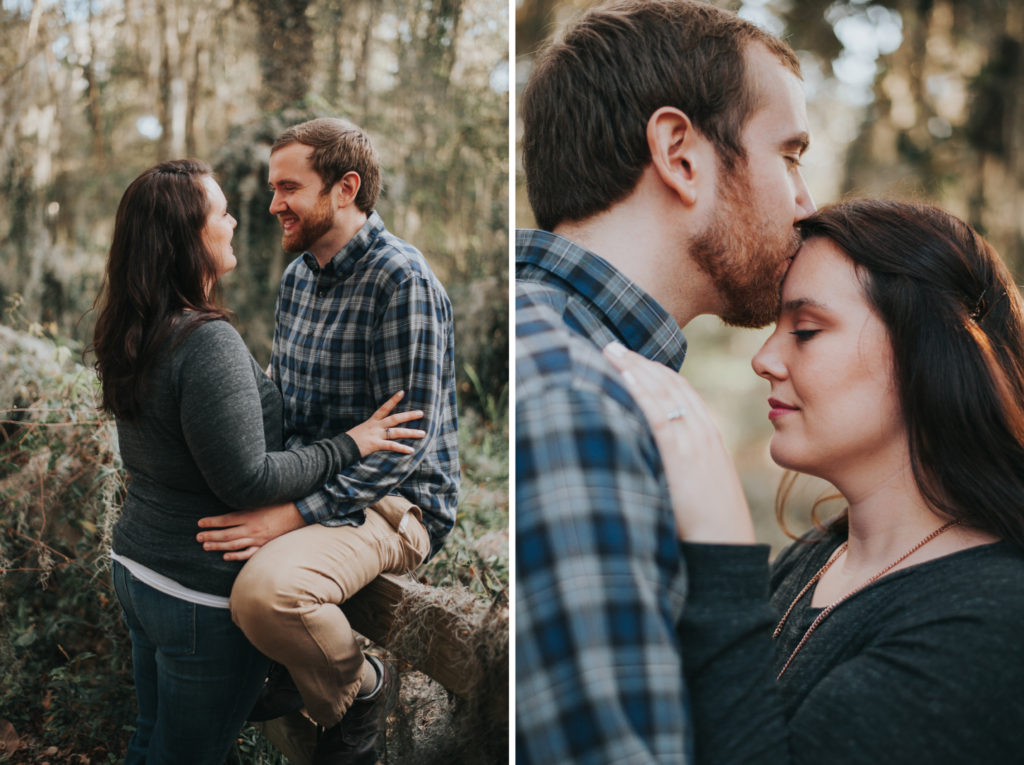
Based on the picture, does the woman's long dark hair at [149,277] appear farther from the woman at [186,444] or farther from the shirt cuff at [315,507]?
the shirt cuff at [315,507]

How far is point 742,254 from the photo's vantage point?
1.11 metres

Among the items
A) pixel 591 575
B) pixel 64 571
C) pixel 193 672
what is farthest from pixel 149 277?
pixel 591 575

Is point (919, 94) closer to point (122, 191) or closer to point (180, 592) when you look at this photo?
point (122, 191)

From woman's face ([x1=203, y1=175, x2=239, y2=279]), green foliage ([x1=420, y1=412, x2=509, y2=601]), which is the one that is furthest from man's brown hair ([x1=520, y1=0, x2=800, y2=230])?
green foliage ([x1=420, y1=412, x2=509, y2=601])

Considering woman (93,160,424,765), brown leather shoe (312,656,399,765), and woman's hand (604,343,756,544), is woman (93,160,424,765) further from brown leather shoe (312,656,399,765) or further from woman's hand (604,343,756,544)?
woman's hand (604,343,756,544)

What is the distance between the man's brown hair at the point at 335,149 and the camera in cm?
141

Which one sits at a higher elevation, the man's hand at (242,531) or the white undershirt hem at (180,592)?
the man's hand at (242,531)

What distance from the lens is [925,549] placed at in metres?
1.15

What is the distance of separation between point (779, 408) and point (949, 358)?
9.8 inches

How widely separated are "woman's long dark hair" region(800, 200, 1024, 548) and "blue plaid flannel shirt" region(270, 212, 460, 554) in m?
0.69

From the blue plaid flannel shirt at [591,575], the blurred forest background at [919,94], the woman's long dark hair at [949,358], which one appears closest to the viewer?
the blue plaid flannel shirt at [591,575]

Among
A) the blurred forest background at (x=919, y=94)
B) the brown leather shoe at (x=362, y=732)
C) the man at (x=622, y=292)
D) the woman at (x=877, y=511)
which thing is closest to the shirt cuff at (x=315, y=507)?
the brown leather shoe at (x=362, y=732)

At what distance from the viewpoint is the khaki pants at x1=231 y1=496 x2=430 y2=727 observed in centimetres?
127

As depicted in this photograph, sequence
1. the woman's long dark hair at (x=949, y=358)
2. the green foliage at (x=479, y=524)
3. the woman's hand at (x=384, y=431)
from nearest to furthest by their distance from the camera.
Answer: the woman's long dark hair at (x=949, y=358), the woman's hand at (x=384, y=431), the green foliage at (x=479, y=524)
